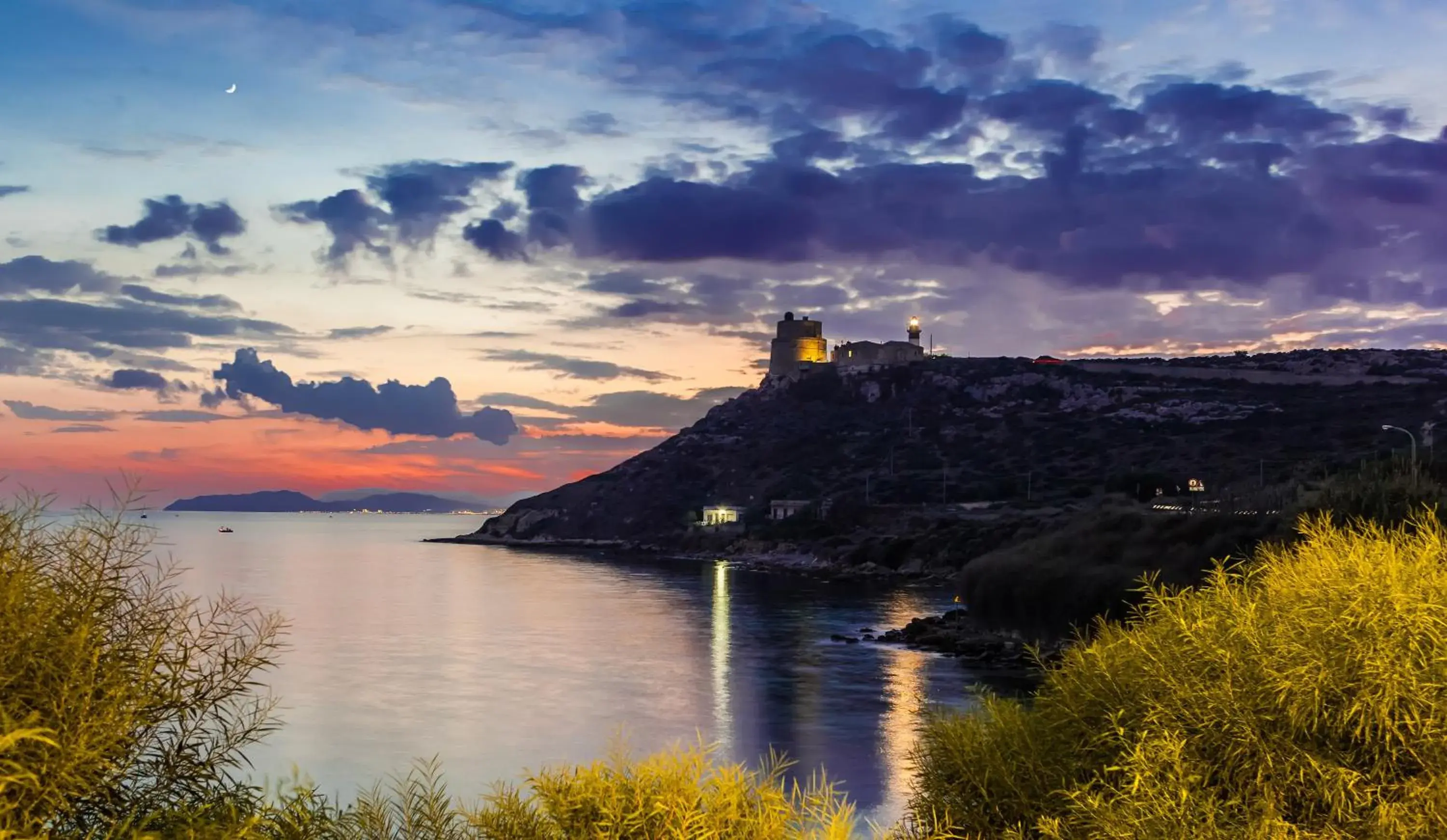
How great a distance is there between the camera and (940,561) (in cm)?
12250

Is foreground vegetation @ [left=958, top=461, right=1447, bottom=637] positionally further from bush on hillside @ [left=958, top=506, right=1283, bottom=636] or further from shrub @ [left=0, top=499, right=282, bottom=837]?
shrub @ [left=0, top=499, right=282, bottom=837]

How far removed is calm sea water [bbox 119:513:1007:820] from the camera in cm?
4497

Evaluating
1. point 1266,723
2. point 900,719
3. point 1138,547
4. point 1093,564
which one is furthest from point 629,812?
point 1138,547

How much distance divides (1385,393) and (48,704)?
20414 centimetres

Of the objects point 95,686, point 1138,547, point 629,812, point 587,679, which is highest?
point 95,686

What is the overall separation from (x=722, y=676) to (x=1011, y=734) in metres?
47.7

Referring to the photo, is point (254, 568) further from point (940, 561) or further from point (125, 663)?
point (125, 663)

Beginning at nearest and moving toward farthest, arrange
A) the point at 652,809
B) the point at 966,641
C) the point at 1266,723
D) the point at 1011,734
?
the point at 652,809 → the point at 1266,723 → the point at 1011,734 → the point at 966,641

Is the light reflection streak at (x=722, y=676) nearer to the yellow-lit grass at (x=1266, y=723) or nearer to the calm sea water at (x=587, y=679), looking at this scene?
the calm sea water at (x=587, y=679)

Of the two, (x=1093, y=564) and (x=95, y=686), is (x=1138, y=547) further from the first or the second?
(x=95, y=686)

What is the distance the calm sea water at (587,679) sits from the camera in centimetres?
4497

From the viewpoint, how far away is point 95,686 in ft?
30.8

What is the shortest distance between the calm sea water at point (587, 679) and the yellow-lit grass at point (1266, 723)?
62.0ft

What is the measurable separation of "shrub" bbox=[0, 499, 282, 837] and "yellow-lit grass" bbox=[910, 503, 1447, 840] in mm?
9066
